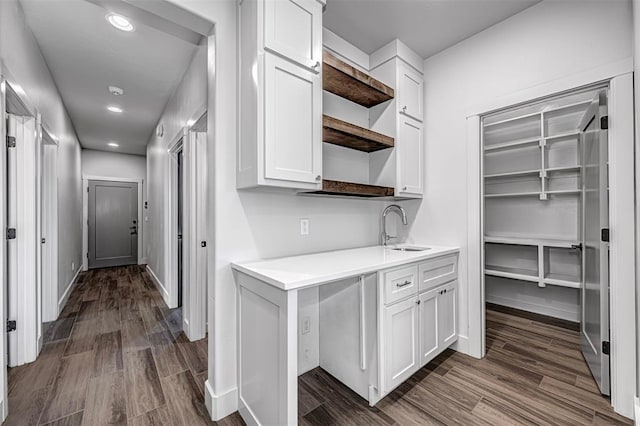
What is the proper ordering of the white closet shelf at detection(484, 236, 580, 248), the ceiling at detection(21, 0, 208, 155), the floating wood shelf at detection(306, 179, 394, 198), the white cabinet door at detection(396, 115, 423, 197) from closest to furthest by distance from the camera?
1. the floating wood shelf at detection(306, 179, 394, 198)
2. the ceiling at detection(21, 0, 208, 155)
3. the white cabinet door at detection(396, 115, 423, 197)
4. the white closet shelf at detection(484, 236, 580, 248)

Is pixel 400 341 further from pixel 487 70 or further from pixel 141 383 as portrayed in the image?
pixel 487 70

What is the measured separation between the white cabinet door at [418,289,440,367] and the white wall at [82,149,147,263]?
6.80 metres

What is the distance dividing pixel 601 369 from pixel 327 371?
72.1 inches

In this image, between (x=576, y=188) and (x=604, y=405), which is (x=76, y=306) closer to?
(x=604, y=405)

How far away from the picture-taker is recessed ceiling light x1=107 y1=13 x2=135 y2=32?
85.3 inches

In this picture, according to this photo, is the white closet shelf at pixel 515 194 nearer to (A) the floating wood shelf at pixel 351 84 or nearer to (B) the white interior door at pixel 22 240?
(A) the floating wood shelf at pixel 351 84

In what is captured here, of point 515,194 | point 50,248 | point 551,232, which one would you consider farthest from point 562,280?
point 50,248

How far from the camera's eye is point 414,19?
2195 mm

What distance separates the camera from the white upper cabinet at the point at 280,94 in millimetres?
1553

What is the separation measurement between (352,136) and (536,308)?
10.3 ft

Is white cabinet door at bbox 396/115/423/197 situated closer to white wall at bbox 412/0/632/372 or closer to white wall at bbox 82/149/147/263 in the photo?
white wall at bbox 412/0/632/372

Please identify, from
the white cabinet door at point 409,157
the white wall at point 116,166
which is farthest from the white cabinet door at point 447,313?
the white wall at point 116,166

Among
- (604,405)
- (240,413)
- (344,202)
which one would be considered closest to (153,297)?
(240,413)

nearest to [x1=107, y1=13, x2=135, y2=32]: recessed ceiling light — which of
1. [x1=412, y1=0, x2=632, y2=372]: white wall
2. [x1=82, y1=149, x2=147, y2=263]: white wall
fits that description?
[x1=412, y1=0, x2=632, y2=372]: white wall
